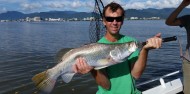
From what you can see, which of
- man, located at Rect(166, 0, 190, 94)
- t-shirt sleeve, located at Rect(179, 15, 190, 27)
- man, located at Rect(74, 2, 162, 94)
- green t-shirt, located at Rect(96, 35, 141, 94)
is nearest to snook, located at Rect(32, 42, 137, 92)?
man, located at Rect(74, 2, 162, 94)

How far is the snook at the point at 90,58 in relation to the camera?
3.81 meters

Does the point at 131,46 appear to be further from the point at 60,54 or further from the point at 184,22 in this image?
the point at 184,22

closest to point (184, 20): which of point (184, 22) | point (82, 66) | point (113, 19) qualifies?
point (184, 22)

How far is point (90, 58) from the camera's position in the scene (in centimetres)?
395

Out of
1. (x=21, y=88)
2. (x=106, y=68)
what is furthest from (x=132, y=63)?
(x=21, y=88)

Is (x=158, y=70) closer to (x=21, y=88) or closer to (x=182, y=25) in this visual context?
(x=21, y=88)

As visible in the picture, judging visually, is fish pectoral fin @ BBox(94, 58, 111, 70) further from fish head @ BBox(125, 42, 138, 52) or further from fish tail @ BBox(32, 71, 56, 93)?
fish tail @ BBox(32, 71, 56, 93)

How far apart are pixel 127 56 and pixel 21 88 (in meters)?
13.8

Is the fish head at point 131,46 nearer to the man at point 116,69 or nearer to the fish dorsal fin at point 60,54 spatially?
the man at point 116,69

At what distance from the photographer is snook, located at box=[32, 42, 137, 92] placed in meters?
3.81

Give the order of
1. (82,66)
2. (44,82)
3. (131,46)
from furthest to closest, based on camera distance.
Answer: (44,82) → (82,66) → (131,46)

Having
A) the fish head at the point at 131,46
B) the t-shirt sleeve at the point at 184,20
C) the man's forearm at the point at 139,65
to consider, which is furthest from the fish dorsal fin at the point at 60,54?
the t-shirt sleeve at the point at 184,20

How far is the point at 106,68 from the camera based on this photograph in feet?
13.5

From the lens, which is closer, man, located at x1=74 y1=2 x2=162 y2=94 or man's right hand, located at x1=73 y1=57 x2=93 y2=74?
man's right hand, located at x1=73 y1=57 x2=93 y2=74
